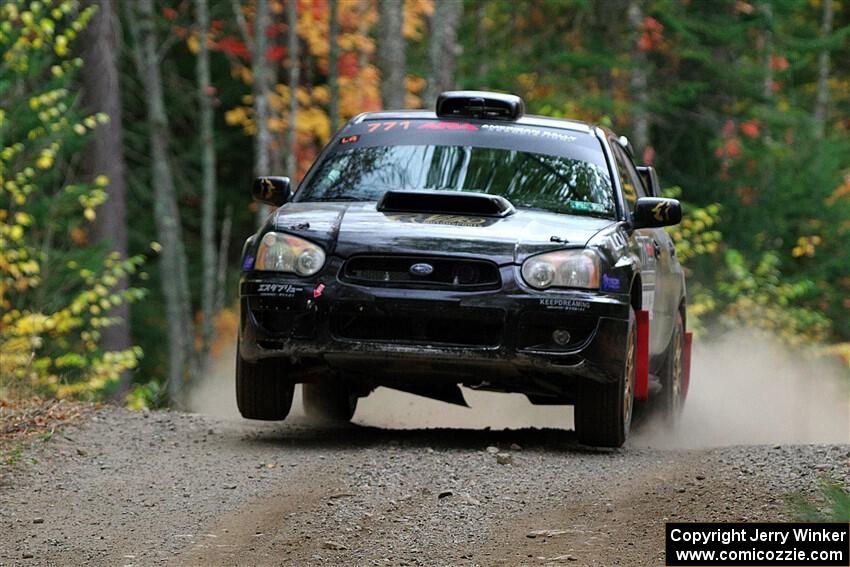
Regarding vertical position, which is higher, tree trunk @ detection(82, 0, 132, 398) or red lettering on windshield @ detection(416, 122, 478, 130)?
red lettering on windshield @ detection(416, 122, 478, 130)

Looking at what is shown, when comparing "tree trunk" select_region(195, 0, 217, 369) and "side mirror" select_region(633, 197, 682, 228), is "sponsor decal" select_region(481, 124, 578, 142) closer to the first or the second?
"side mirror" select_region(633, 197, 682, 228)

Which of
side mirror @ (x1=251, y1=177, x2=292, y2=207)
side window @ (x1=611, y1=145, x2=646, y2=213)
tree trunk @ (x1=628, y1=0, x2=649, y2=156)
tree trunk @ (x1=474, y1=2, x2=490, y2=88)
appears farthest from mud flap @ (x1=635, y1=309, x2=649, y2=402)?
tree trunk @ (x1=474, y1=2, x2=490, y2=88)

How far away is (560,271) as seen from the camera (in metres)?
8.17

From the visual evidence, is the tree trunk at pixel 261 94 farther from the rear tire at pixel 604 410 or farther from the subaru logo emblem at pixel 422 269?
the subaru logo emblem at pixel 422 269

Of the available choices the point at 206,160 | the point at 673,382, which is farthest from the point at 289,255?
the point at 206,160

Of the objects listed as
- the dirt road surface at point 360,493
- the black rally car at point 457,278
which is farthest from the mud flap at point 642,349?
the dirt road surface at point 360,493

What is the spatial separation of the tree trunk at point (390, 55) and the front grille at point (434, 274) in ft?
47.0

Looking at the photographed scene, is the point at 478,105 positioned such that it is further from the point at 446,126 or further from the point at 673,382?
the point at 673,382

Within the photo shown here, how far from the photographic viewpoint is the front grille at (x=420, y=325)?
814 cm

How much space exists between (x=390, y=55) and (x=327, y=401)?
12.8m

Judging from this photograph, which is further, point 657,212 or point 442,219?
point 657,212

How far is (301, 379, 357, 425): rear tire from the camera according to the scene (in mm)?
10266

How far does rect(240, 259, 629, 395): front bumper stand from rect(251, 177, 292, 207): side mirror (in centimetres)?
115

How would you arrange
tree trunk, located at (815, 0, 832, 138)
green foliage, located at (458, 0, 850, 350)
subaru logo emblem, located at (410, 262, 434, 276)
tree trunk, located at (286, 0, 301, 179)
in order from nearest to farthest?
subaru logo emblem, located at (410, 262, 434, 276)
green foliage, located at (458, 0, 850, 350)
tree trunk, located at (286, 0, 301, 179)
tree trunk, located at (815, 0, 832, 138)
